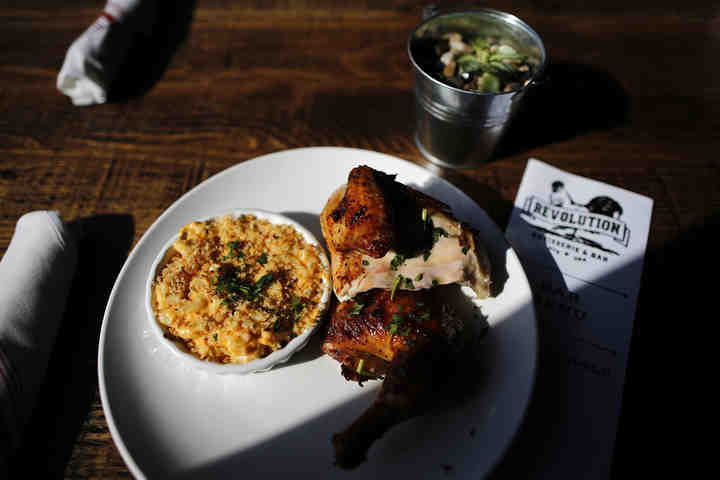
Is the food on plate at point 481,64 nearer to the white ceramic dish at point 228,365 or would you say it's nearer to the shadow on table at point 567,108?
the shadow on table at point 567,108

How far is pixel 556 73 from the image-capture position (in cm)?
284

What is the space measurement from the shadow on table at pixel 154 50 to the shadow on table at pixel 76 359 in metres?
1.05

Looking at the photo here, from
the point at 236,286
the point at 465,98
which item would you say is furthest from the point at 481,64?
the point at 236,286

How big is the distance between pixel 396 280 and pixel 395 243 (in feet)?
0.48

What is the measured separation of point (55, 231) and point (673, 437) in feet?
9.19

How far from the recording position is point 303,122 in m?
2.64

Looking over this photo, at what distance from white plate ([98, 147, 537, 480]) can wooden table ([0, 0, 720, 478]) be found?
0.79 ft

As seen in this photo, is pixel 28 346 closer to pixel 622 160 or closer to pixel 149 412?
pixel 149 412

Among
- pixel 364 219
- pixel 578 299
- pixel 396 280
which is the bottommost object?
pixel 578 299

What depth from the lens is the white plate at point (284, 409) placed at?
4.97 feet

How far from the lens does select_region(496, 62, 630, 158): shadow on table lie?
2.56m

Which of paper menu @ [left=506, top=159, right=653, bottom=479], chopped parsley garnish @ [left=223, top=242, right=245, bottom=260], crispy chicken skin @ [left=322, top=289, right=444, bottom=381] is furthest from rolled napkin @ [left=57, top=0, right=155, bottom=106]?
paper menu @ [left=506, top=159, right=653, bottom=479]

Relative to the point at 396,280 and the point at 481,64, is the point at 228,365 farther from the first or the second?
the point at 481,64

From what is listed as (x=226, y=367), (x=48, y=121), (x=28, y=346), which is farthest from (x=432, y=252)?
(x=48, y=121)
